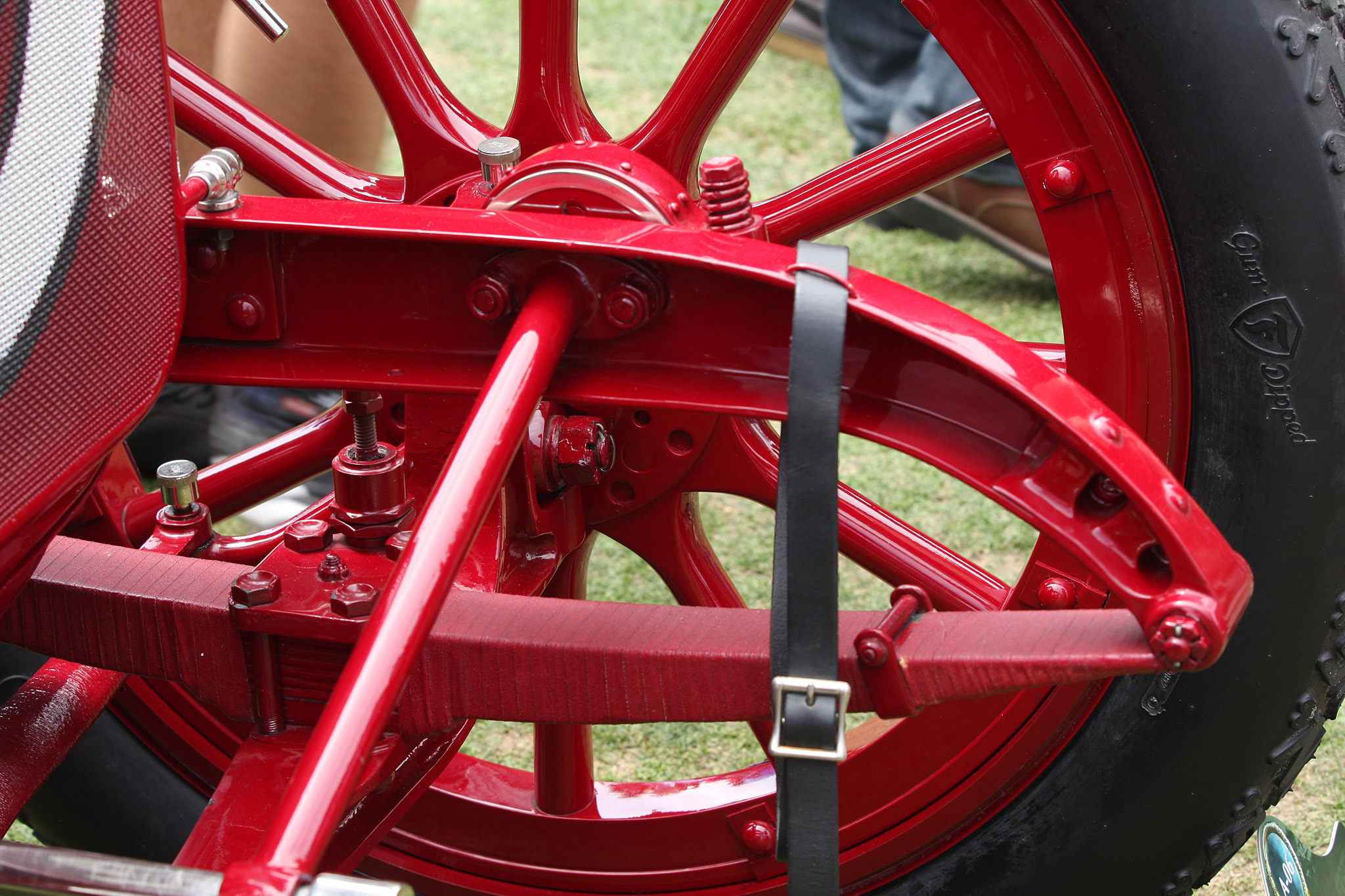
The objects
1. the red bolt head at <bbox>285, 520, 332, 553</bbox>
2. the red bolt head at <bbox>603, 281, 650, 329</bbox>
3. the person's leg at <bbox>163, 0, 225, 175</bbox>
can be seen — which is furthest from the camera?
the person's leg at <bbox>163, 0, 225, 175</bbox>

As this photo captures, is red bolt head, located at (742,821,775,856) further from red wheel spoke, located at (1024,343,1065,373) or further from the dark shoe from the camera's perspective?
the dark shoe

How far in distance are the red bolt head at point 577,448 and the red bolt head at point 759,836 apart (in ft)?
1.53

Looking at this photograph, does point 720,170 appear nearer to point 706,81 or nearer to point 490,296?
point 490,296

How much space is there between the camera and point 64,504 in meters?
0.95

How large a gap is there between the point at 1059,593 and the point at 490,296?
68cm

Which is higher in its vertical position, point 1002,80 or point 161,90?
point 1002,80

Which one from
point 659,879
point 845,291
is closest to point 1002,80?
point 845,291

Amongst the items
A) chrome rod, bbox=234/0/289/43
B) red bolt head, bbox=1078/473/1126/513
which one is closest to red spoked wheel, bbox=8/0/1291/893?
red bolt head, bbox=1078/473/1126/513

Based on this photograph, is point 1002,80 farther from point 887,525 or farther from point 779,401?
point 887,525

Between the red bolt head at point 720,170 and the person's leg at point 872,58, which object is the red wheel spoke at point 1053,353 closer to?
the red bolt head at point 720,170

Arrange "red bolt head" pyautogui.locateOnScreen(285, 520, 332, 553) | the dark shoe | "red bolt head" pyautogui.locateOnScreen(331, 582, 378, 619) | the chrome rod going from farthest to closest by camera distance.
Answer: the dark shoe, the chrome rod, "red bolt head" pyautogui.locateOnScreen(285, 520, 332, 553), "red bolt head" pyautogui.locateOnScreen(331, 582, 378, 619)

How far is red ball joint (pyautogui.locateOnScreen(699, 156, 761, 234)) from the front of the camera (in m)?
1.05

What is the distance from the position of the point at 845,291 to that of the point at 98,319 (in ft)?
1.79

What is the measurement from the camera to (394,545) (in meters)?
1.29
